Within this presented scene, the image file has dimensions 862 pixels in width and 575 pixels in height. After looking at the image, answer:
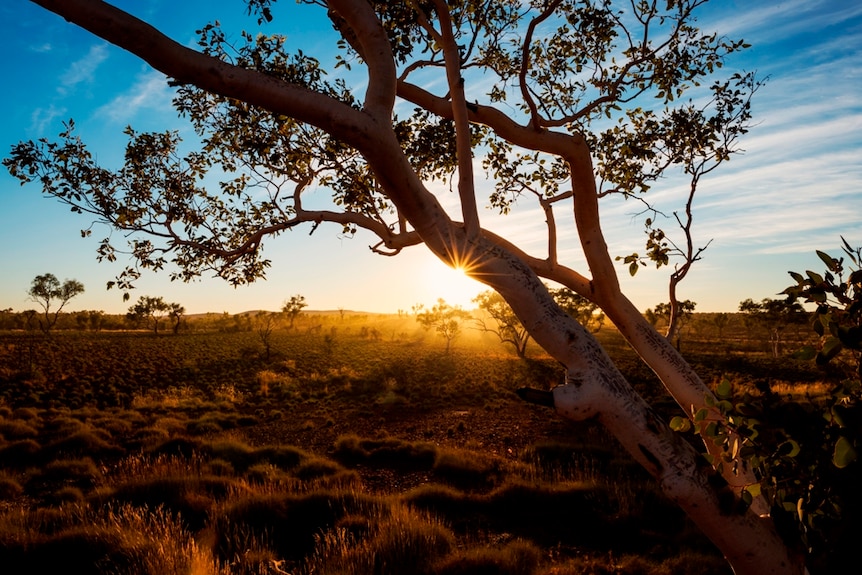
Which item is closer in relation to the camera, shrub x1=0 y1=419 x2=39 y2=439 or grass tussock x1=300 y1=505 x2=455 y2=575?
grass tussock x1=300 y1=505 x2=455 y2=575

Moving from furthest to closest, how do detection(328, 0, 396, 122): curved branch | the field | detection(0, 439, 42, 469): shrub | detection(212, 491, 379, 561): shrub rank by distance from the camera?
detection(0, 439, 42, 469): shrub
detection(212, 491, 379, 561): shrub
the field
detection(328, 0, 396, 122): curved branch

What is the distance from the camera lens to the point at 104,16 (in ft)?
8.48

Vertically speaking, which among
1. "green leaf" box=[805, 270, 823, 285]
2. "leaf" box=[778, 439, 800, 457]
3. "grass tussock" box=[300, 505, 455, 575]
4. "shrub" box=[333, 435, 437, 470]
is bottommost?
"shrub" box=[333, 435, 437, 470]

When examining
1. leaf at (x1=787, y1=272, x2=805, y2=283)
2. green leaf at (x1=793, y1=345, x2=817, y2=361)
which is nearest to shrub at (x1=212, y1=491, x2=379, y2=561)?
green leaf at (x1=793, y1=345, x2=817, y2=361)

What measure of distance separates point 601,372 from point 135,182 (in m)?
7.26

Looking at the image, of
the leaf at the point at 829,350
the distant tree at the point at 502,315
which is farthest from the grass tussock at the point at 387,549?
the distant tree at the point at 502,315

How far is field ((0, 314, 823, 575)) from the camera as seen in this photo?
6832mm

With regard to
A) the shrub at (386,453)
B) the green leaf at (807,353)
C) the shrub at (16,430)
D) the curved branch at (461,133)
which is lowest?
the shrub at (386,453)

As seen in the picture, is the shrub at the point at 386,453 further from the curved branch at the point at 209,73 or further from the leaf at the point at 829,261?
the leaf at the point at 829,261

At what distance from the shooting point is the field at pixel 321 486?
6832mm

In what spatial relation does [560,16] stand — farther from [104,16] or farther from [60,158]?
[60,158]

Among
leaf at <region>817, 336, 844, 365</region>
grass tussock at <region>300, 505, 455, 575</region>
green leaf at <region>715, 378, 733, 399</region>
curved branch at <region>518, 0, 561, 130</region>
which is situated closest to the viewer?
leaf at <region>817, 336, 844, 365</region>

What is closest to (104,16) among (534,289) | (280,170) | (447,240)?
(447,240)

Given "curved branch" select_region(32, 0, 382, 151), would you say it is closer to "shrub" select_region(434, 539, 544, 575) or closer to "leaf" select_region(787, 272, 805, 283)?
"leaf" select_region(787, 272, 805, 283)
